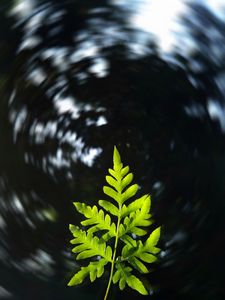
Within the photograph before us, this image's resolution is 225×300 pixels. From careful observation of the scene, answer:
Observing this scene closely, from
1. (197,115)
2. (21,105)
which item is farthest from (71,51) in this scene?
(197,115)

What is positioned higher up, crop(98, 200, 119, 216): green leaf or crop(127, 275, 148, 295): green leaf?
crop(98, 200, 119, 216): green leaf

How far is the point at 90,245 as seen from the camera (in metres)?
0.76

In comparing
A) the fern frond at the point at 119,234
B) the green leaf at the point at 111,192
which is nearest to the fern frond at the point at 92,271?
the fern frond at the point at 119,234

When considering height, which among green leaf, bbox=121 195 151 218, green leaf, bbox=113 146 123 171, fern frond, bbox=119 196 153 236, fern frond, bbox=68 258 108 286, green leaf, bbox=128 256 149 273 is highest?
green leaf, bbox=113 146 123 171

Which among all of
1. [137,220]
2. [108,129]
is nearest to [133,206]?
[137,220]

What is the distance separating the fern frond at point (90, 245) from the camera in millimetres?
761

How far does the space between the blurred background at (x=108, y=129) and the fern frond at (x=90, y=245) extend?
0.04 meters

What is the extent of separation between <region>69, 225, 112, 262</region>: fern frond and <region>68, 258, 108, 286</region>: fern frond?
0.01m

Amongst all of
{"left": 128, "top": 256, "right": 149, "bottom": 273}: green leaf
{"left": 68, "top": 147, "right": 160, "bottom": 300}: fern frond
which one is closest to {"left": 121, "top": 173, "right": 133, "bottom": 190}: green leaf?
{"left": 68, "top": 147, "right": 160, "bottom": 300}: fern frond

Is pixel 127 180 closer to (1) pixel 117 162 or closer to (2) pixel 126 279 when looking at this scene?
(1) pixel 117 162

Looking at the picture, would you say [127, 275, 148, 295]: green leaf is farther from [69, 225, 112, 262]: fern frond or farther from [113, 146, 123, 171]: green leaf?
[113, 146, 123, 171]: green leaf

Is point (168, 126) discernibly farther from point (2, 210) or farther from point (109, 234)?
point (2, 210)

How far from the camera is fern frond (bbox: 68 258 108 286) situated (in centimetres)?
76

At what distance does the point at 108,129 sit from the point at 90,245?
0.19 meters
